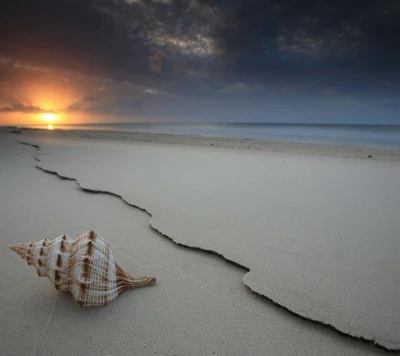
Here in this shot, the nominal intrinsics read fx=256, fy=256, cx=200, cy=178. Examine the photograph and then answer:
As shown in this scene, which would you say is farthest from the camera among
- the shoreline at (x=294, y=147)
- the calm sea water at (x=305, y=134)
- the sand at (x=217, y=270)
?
the calm sea water at (x=305, y=134)

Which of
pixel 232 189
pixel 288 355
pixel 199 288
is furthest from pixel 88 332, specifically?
pixel 232 189

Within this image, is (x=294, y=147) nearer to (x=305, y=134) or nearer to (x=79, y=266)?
(x=79, y=266)

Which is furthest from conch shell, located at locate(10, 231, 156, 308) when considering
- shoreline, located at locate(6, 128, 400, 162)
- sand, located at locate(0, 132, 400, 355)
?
shoreline, located at locate(6, 128, 400, 162)

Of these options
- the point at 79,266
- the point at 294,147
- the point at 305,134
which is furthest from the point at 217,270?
the point at 305,134

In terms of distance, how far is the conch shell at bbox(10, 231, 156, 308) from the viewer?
3.82ft

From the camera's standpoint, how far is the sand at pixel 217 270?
112 centimetres

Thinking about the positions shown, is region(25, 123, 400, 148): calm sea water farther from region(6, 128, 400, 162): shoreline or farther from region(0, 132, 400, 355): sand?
region(0, 132, 400, 355): sand

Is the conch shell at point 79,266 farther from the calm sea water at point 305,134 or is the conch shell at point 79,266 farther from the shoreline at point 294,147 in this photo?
the calm sea water at point 305,134

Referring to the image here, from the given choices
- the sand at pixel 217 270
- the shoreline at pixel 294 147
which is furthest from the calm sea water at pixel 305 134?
the sand at pixel 217 270

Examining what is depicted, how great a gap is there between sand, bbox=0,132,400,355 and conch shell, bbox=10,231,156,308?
0.10 meters

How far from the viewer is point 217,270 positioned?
5.16ft

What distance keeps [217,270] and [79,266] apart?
2.59 ft

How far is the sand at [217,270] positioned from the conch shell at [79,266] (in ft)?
0.32

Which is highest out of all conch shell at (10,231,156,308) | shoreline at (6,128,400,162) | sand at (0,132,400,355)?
shoreline at (6,128,400,162)
